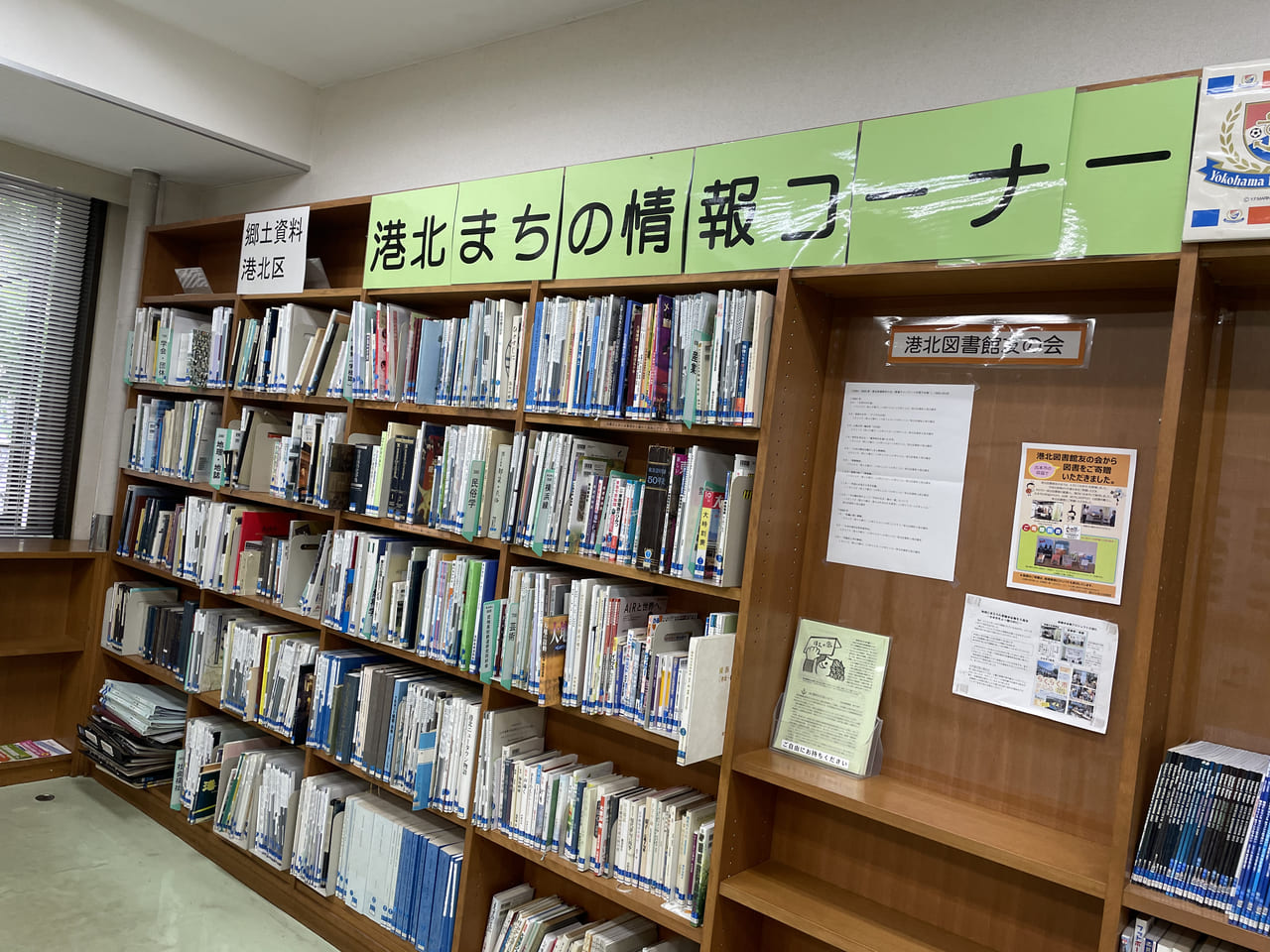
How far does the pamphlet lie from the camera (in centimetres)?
213

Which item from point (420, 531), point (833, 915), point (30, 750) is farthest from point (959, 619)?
point (30, 750)

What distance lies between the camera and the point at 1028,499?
1975 mm

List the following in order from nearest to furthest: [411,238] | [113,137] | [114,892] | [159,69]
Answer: [411,238] < [114,892] < [159,69] < [113,137]

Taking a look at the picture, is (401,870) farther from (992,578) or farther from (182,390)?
(182,390)

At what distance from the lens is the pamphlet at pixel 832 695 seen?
213cm

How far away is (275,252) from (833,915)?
2990 millimetres

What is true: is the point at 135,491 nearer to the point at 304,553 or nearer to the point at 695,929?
the point at 304,553

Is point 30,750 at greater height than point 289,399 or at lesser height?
lesser

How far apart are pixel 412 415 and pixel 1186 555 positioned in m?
2.54

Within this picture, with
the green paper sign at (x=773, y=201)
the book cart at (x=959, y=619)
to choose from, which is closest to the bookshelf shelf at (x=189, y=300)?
the book cart at (x=959, y=619)

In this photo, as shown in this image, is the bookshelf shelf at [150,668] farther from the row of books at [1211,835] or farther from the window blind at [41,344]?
the row of books at [1211,835]

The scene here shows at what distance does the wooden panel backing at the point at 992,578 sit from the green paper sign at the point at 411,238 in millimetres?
1350

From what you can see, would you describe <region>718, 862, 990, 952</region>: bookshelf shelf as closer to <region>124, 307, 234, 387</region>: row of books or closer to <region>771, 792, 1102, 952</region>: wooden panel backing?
<region>771, 792, 1102, 952</region>: wooden panel backing

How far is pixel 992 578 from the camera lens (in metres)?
2.01
